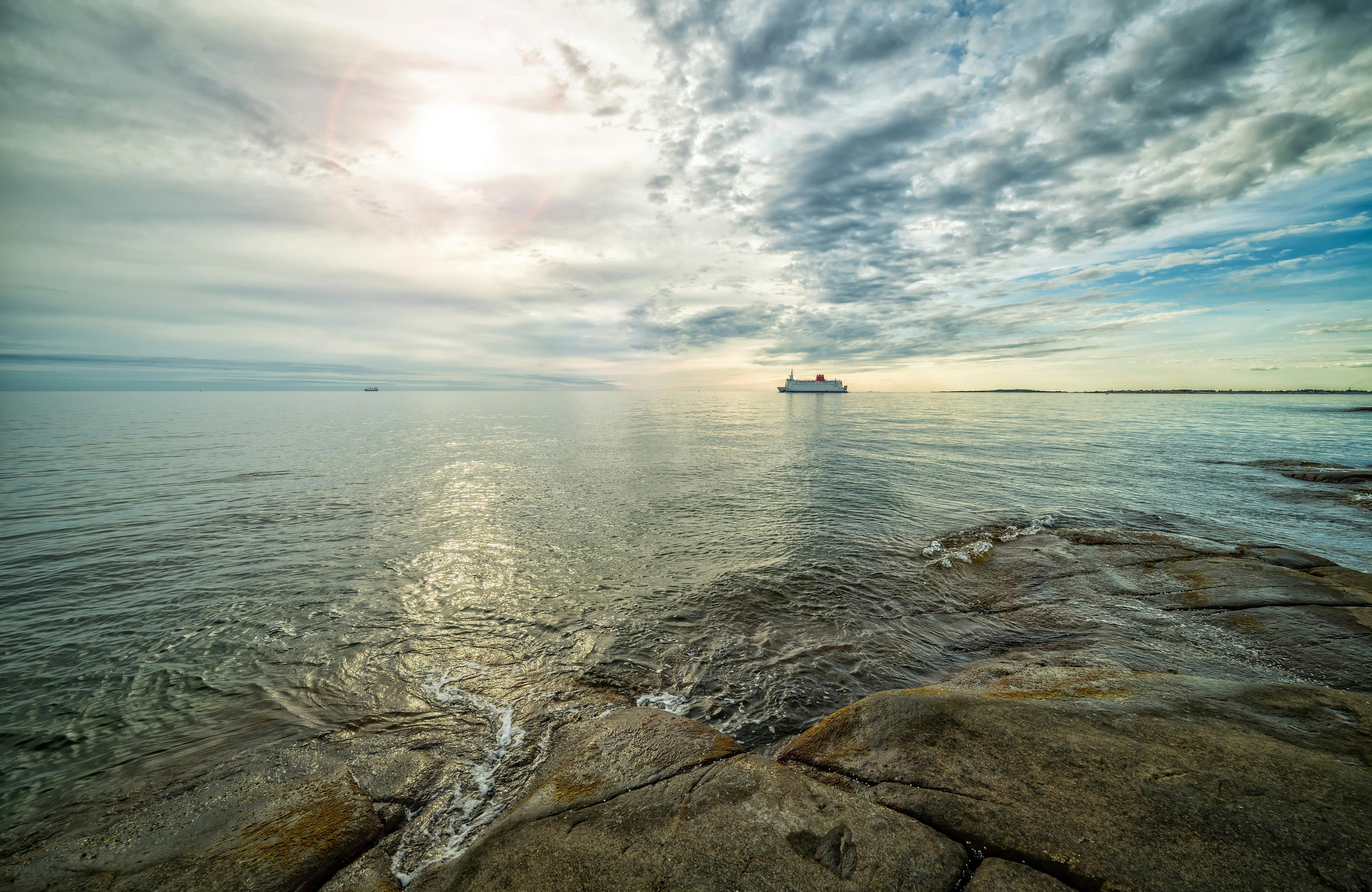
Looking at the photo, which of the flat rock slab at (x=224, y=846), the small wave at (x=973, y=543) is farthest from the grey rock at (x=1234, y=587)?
the flat rock slab at (x=224, y=846)

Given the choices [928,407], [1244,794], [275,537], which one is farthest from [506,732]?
[928,407]

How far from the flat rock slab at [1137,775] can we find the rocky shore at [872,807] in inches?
0.8

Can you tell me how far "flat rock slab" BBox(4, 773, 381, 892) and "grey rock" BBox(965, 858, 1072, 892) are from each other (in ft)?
19.8

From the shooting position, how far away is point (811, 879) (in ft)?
13.0

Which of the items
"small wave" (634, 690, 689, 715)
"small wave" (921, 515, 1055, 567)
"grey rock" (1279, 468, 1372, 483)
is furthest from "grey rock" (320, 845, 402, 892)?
"grey rock" (1279, 468, 1372, 483)

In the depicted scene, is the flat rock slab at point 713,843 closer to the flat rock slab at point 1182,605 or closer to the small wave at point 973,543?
the flat rock slab at point 1182,605

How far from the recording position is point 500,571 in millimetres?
14297

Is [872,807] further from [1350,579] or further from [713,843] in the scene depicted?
[1350,579]

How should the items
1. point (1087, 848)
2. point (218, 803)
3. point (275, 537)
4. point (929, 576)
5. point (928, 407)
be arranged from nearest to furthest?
point (1087, 848) < point (218, 803) < point (929, 576) < point (275, 537) < point (928, 407)

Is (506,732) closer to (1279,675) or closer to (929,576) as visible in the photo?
(929,576)

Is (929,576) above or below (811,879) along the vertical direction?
below

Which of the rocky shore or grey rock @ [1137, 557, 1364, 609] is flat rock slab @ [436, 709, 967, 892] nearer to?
the rocky shore

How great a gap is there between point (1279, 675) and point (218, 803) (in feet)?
52.2

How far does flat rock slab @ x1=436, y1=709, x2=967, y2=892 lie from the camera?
3992mm
